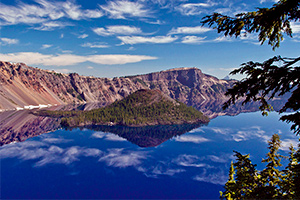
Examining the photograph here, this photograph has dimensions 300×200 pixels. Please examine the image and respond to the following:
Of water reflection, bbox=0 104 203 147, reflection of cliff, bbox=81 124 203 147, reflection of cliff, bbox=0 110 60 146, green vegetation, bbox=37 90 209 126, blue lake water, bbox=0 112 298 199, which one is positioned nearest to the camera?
blue lake water, bbox=0 112 298 199

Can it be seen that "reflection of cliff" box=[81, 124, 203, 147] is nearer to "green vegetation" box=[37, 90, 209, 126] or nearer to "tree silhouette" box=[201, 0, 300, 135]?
"green vegetation" box=[37, 90, 209, 126]

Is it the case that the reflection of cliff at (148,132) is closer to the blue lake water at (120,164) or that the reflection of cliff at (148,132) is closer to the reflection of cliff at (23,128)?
the blue lake water at (120,164)

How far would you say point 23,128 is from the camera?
146 meters

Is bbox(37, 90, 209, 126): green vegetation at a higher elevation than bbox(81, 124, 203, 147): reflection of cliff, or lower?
higher

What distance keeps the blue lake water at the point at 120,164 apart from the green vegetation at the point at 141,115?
2853 cm

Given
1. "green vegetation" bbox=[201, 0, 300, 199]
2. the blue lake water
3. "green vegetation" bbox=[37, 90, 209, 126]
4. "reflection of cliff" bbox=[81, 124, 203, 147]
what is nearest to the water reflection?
"reflection of cliff" bbox=[81, 124, 203, 147]

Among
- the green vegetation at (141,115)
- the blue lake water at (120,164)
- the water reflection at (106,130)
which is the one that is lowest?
the blue lake water at (120,164)

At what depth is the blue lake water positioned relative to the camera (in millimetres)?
60969

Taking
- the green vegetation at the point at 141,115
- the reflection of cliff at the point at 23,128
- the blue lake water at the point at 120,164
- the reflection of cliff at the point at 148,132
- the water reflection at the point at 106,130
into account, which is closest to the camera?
the blue lake water at the point at 120,164

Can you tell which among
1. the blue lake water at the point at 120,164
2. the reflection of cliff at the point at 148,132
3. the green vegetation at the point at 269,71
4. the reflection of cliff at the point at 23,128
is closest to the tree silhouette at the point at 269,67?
the green vegetation at the point at 269,71

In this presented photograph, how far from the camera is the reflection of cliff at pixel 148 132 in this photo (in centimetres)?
12188

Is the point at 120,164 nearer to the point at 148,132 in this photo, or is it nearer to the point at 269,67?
the point at 148,132

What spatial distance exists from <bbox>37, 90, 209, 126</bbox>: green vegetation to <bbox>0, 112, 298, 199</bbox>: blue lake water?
28529 mm

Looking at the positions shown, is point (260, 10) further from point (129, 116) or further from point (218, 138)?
point (129, 116)
